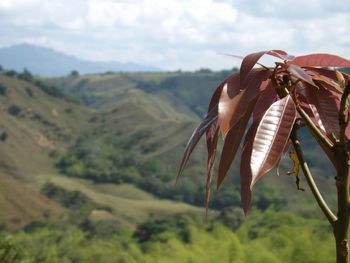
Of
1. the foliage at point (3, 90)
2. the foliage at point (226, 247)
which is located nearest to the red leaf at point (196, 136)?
the foliage at point (226, 247)

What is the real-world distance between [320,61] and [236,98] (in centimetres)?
13

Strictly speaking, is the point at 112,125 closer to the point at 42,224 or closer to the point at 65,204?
the point at 65,204

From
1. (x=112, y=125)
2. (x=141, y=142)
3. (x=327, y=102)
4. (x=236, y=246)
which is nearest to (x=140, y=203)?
(x=141, y=142)

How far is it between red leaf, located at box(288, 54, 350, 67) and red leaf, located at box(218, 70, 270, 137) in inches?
1.9

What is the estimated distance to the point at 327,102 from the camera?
2.52 ft

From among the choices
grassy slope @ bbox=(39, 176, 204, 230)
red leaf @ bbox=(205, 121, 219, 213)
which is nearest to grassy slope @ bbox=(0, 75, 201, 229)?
grassy slope @ bbox=(39, 176, 204, 230)

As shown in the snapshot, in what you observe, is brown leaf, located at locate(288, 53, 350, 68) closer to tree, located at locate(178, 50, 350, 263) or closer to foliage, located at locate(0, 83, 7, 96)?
tree, located at locate(178, 50, 350, 263)

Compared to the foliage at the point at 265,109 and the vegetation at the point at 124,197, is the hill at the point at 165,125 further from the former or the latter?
the foliage at the point at 265,109

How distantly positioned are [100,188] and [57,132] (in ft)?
38.8

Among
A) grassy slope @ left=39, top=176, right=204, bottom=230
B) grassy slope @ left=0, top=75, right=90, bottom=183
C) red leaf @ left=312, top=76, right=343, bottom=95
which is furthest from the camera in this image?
grassy slope @ left=0, top=75, right=90, bottom=183

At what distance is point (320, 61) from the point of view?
2.53 feet

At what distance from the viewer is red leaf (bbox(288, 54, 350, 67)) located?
750 mm

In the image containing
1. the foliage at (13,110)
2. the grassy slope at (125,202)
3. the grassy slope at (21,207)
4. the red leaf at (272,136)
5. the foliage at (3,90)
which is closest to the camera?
the red leaf at (272,136)

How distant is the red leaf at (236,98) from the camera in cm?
71
